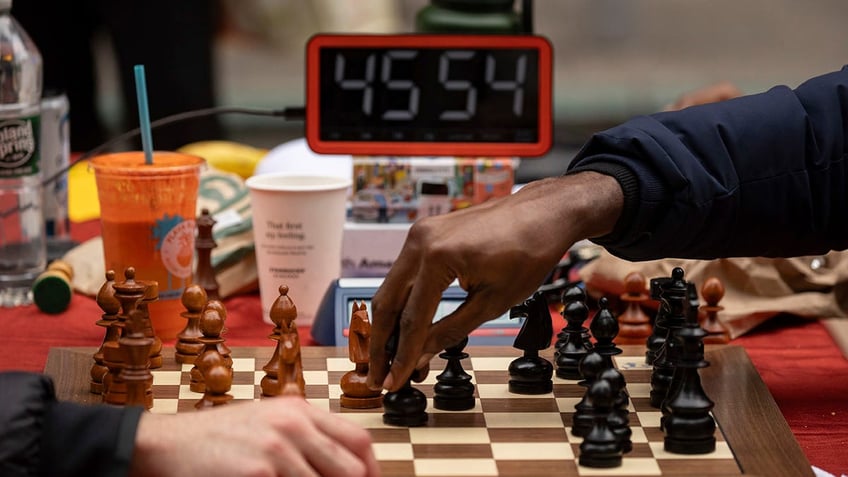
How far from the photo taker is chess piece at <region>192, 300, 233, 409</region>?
1200mm

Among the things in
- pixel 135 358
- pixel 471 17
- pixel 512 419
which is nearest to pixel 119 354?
pixel 135 358

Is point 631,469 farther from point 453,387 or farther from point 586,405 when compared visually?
point 453,387

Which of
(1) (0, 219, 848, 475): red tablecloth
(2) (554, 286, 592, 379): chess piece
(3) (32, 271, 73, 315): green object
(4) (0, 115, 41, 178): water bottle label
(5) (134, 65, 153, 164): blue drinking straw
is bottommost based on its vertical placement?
(1) (0, 219, 848, 475): red tablecloth

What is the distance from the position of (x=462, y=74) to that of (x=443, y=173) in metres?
0.16

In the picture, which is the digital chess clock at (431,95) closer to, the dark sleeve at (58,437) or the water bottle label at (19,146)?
the water bottle label at (19,146)

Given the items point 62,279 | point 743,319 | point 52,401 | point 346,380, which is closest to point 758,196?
point 743,319

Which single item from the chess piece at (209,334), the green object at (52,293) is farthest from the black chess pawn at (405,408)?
the green object at (52,293)

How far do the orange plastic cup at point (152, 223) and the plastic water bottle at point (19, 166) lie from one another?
0.67 ft

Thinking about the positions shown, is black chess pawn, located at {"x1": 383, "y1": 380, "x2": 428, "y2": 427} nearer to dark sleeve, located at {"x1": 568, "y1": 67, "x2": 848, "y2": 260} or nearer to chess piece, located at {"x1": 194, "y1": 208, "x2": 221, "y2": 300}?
dark sleeve, located at {"x1": 568, "y1": 67, "x2": 848, "y2": 260}

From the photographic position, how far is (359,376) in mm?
1298

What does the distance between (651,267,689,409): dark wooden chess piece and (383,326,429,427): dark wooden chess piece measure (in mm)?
260

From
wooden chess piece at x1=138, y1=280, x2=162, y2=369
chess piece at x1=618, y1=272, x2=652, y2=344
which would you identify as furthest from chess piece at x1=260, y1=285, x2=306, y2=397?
chess piece at x1=618, y1=272, x2=652, y2=344

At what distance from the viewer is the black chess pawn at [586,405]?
1.18 m

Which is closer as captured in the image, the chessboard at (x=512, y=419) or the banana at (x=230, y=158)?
the chessboard at (x=512, y=419)
